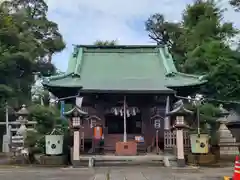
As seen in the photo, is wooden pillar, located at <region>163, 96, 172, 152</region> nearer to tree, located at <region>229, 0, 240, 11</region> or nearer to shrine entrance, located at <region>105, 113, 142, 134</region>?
shrine entrance, located at <region>105, 113, 142, 134</region>

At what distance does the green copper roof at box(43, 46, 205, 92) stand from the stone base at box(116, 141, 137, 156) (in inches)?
110

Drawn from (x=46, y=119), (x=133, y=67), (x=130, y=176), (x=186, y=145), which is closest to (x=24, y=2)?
(x=133, y=67)

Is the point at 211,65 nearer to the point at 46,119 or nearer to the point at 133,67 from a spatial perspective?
the point at 133,67

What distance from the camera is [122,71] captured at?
2144cm

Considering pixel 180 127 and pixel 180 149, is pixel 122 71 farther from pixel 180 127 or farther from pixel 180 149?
pixel 180 149

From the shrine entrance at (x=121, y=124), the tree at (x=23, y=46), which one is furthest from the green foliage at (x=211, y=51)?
the tree at (x=23, y=46)

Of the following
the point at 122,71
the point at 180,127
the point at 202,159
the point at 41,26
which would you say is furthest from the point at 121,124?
the point at 41,26

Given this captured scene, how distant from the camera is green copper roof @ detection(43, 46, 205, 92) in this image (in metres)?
18.7

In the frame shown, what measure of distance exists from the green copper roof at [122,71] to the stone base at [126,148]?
2.79 meters

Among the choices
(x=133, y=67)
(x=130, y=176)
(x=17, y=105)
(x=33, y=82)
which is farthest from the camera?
(x=33, y=82)

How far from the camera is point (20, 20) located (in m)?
34.1

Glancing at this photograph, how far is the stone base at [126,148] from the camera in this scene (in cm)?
1777

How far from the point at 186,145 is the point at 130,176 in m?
6.13

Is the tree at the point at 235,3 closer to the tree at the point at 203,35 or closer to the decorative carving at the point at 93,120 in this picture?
the tree at the point at 203,35
